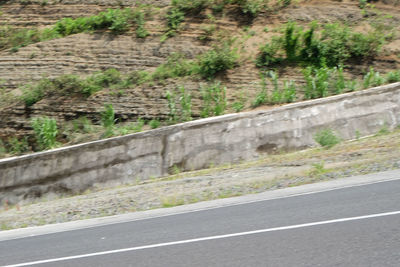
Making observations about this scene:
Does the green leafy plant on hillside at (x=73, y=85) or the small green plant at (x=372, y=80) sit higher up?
the small green plant at (x=372, y=80)

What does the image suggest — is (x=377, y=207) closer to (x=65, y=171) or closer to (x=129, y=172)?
(x=129, y=172)

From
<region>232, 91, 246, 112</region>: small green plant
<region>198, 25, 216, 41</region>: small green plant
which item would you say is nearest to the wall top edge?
<region>232, 91, 246, 112</region>: small green plant

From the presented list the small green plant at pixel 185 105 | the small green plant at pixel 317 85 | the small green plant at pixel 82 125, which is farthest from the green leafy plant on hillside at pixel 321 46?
the small green plant at pixel 82 125

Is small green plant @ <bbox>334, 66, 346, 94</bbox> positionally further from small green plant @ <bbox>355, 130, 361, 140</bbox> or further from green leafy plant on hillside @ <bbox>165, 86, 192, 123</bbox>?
green leafy plant on hillside @ <bbox>165, 86, 192, 123</bbox>

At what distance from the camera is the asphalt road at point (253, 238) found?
5617mm

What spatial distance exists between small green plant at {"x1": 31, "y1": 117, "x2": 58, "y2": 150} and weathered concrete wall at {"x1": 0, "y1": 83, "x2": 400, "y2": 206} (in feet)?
7.42

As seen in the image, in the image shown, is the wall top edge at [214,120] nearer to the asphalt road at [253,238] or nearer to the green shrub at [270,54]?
the green shrub at [270,54]

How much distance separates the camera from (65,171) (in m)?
15.0

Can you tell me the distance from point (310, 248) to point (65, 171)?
1073 centimetres

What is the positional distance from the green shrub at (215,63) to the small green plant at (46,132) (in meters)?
5.89

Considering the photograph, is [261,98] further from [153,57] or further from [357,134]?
[153,57]

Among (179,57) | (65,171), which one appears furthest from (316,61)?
(65,171)

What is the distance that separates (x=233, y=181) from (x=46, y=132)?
8.67m

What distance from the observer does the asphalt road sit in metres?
5.62
